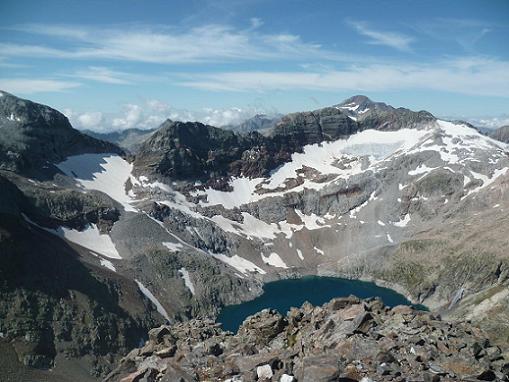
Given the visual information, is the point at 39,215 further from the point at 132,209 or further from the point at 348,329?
the point at 348,329

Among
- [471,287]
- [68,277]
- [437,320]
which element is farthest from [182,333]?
[471,287]

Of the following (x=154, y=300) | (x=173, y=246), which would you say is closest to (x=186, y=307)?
(x=154, y=300)

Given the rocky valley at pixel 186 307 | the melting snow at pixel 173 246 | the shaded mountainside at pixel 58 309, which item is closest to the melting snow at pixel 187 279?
the rocky valley at pixel 186 307

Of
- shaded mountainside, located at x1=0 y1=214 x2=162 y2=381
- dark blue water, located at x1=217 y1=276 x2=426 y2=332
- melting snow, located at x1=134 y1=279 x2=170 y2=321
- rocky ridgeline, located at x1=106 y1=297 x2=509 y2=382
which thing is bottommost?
dark blue water, located at x1=217 y1=276 x2=426 y2=332

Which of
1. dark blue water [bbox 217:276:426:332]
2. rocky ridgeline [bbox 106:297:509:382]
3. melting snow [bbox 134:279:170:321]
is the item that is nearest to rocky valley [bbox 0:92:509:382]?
rocky ridgeline [bbox 106:297:509:382]

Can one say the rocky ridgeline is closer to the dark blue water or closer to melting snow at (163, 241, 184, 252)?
the dark blue water

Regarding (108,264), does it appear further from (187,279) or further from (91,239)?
(187,279)

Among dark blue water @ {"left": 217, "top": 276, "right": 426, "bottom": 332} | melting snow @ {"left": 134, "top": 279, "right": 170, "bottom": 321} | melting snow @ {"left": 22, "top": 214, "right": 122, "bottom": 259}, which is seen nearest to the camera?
melting snow @ {"left": 134, "top": 279, "right": 170, "bottom": 321}

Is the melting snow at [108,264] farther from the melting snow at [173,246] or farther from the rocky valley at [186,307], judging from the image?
the melting snow at [173,246]
